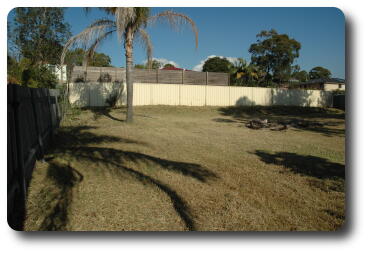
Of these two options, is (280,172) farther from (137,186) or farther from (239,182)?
(137,186)

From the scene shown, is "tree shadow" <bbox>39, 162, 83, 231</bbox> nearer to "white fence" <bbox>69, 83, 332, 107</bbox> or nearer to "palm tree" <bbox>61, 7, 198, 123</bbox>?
"palm tree" <bbox>61, 7, 198, 123</bbox>

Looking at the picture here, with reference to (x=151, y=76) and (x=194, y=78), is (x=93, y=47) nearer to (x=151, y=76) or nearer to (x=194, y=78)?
(x=151, y=76)

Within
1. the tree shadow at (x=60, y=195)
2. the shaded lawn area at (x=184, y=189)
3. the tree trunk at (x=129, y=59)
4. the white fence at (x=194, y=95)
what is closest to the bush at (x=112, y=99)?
the white fence at (x=194, y=95)

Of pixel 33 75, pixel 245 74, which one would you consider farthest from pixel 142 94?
pixel 245 74

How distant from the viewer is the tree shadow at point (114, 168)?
8.26 feet

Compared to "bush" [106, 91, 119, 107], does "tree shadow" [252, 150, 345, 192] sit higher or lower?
lower

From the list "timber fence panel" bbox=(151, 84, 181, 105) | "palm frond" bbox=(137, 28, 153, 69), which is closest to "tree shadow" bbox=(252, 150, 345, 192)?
"palm frond" bbox=(137, 28, 153, 69)

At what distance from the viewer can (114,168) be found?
13.3 ft

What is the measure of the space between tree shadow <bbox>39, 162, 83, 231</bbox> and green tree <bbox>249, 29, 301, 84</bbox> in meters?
32.2

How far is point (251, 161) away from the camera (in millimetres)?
4812

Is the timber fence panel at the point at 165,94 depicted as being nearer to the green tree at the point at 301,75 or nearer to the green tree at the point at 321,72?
the green tree at the point at 321,72

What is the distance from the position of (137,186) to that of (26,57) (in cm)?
991

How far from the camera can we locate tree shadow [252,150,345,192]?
349 cm

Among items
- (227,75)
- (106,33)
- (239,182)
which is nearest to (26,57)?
(106,33)
